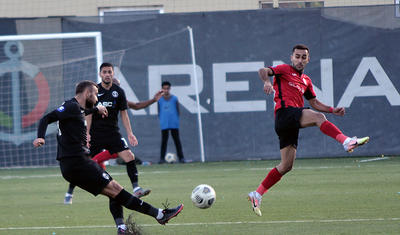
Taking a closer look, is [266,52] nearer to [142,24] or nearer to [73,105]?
[142,24]

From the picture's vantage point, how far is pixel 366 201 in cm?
1079

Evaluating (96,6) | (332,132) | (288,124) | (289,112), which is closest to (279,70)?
(289,112)

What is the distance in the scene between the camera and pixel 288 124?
9.59 m

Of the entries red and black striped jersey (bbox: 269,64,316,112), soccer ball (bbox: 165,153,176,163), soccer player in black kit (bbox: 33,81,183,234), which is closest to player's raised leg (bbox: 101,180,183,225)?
soccer player in black kit (bbox: 33,81,183,234)

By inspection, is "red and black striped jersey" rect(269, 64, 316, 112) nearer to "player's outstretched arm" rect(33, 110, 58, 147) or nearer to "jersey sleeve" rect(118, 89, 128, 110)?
"jersey sleeve" rect(118, 89, 128, 110)

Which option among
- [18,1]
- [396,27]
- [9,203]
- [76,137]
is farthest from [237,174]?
[18,1]

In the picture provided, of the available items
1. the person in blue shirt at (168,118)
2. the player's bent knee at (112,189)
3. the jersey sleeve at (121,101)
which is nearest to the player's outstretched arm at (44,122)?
the player's bent knee at (112,189)

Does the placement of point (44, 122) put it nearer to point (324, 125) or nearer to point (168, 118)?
point (324, 125)

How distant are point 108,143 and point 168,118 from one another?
349 inches

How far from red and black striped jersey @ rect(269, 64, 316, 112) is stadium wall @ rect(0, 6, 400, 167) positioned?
1096cm

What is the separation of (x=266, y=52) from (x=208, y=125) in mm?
2678

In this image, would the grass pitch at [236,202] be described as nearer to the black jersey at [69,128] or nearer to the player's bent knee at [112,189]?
the player's bent knee at [112,189]

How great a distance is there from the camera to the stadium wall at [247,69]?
20844 mm

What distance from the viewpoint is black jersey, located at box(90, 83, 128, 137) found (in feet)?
37.9
